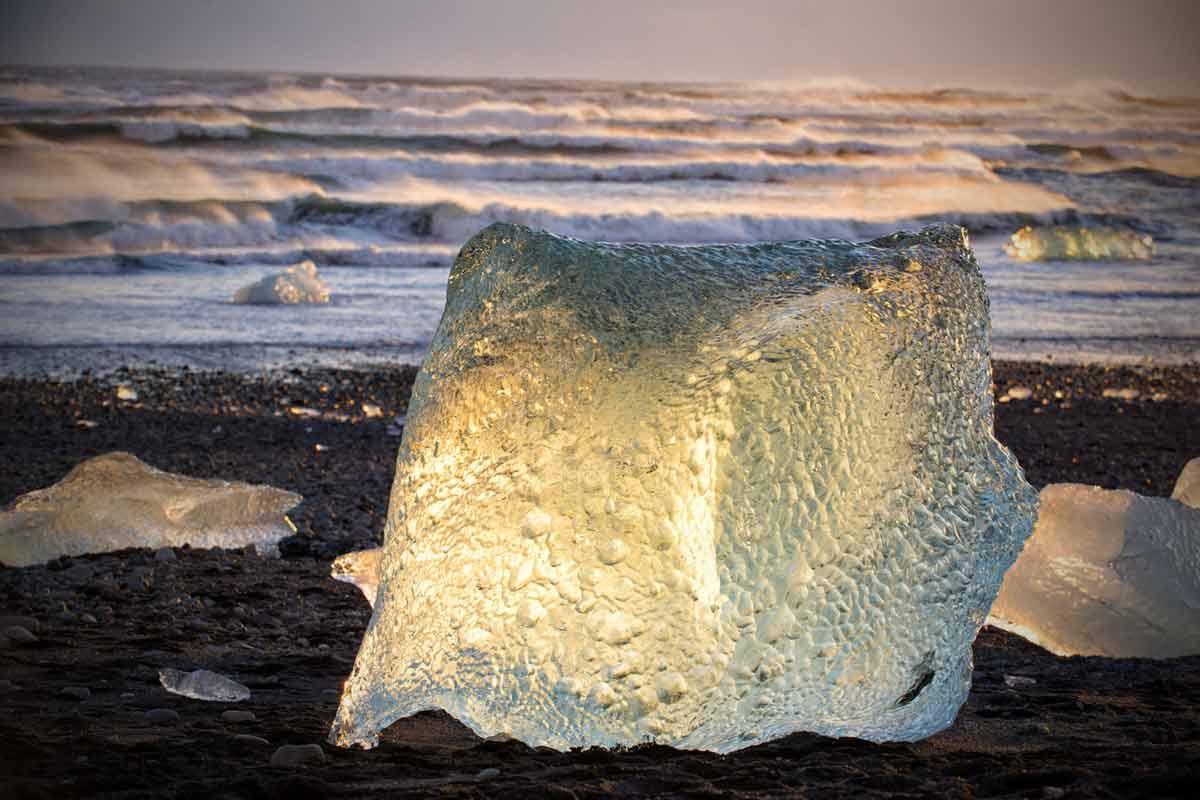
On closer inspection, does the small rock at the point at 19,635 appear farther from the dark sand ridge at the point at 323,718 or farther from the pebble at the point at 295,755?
the pebble at the point at 295,755

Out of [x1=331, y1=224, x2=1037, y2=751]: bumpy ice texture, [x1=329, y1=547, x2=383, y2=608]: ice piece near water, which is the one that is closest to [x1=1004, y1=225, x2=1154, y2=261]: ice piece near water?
[x1=329, y1=547, x2=383, y2=608]: ice piece near water

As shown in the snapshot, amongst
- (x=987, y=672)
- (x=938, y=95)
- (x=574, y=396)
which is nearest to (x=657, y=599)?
(x=574, y=396)

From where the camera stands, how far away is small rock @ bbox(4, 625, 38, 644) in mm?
2836

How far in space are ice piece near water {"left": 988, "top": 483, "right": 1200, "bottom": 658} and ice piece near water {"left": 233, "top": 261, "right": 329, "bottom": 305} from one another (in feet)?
26.9

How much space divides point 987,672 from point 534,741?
1320 mm

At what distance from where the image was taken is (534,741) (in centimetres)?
210

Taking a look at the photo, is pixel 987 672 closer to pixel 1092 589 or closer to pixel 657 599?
pixel 1092 589

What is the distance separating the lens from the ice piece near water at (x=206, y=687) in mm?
2477

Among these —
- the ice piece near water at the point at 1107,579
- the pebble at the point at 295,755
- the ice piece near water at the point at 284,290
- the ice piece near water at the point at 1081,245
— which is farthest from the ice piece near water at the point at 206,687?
the ice piece near water at the point at 1081,245

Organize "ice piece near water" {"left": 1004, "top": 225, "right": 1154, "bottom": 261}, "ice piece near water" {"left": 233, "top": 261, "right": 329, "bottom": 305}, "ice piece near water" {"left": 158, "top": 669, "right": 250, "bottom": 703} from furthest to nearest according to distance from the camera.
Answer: "ice piece near water" {"left": 1004, "top": 225, "right": 1154, "bottom": 261}
"ice piece near water" {"left": 233, "top": 261, "right": 329, "bottom": 305}
"ice piece near water" {"left": 158, "top": 669, "right": 250, "bottom": 703}

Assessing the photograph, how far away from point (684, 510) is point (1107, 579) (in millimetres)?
1540

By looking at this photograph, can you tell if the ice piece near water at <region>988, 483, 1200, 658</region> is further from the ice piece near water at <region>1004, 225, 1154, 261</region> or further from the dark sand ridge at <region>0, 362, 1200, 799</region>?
the ice piece near water at <region>1004, 225, 1154, 261</region>

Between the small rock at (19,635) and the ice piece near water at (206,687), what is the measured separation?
0.52 m

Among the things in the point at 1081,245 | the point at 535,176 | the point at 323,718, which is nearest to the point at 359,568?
the point at 323,718
